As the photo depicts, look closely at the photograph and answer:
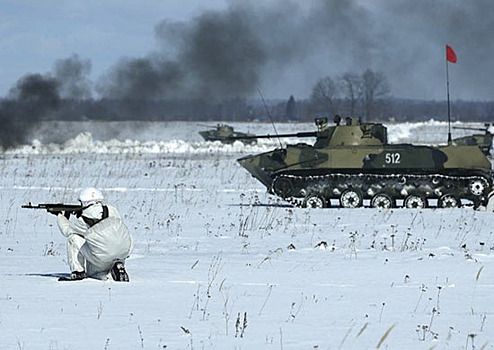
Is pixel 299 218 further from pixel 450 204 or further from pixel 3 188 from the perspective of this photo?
pixel 3 188

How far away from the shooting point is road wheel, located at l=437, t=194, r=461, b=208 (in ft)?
89.4

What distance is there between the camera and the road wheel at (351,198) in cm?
2730

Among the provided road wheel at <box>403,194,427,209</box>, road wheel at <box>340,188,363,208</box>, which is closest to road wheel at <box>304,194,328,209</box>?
road wheel at <box>340,188,363,208</box>

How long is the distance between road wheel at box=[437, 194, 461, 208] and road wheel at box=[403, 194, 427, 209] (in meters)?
0.41

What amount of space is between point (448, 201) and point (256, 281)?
15332mm

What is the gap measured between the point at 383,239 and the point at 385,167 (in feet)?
30.5

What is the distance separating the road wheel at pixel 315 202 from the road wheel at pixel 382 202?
1239mm

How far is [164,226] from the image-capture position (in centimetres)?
2119

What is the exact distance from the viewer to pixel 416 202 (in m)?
27.2

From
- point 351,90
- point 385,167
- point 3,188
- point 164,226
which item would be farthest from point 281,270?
point 351,90

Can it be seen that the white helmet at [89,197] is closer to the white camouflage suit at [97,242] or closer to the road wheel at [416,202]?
the white camouflage suit at [97,242]

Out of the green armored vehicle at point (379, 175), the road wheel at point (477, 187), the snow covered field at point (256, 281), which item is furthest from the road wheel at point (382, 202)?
the road wheel at point (477, 187)

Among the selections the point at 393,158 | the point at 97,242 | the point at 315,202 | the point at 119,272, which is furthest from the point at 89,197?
the point at 393,158

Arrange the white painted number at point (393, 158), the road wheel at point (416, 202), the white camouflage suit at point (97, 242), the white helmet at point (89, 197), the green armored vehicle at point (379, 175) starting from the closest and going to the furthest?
the white camouflage suit at point (97, 242) < the white helmet at point (89, 197) < the road wheel at point (416, 202) < the green armored vehicle at point (379, 175) < the white painted number at point (393, 158)
